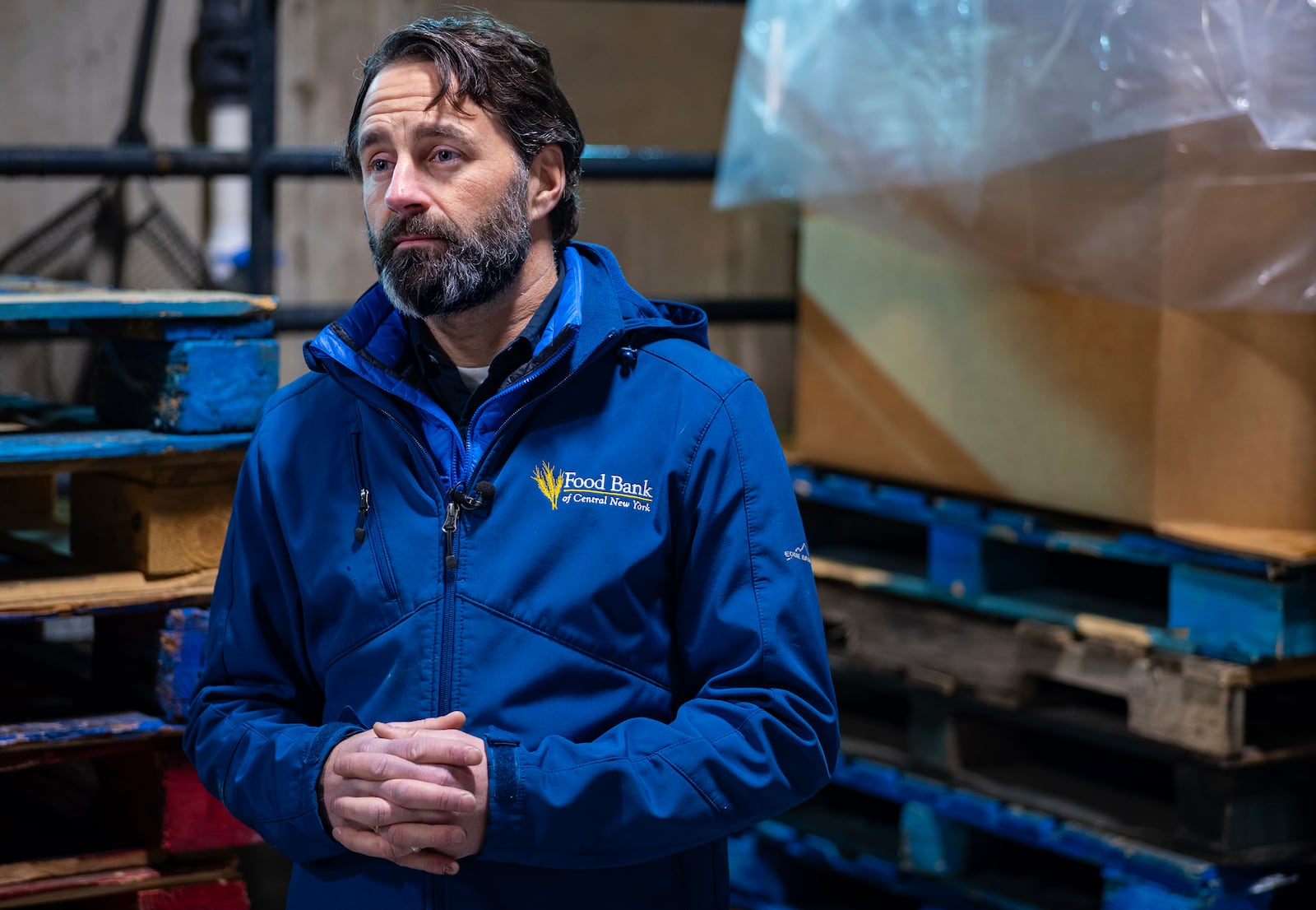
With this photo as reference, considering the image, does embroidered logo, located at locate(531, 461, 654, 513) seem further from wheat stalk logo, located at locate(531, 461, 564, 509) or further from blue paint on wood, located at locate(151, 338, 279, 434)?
blue paint on wood, located at locate(151, 338, 279, 434)

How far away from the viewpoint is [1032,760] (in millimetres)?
3467

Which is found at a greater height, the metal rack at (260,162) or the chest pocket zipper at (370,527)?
the metal rack at (260,162)

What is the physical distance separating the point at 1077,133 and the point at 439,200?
4.41ft

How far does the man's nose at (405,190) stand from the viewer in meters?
2.00

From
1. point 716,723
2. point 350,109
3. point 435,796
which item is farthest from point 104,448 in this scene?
point 350,109

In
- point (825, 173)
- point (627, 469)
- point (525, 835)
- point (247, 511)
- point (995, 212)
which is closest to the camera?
point (525, 835)

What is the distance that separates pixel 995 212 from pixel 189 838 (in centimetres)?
194

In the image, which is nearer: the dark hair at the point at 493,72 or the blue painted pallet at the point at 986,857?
the dark hair at the point at 493,72

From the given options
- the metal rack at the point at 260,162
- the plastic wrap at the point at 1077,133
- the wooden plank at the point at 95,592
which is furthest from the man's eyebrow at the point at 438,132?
the metal rack at the point at 260,162

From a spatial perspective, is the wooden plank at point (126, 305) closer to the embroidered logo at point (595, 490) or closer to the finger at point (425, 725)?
the embroidered logo at point (595, 490)

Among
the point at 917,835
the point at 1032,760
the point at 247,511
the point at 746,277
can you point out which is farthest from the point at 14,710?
the point at 746,277

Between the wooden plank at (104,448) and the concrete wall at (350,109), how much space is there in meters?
2.40

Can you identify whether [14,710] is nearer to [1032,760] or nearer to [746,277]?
[1032,760]

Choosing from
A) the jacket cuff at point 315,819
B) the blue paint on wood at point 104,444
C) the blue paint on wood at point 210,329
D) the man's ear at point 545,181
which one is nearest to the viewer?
the jacket cuff at point 315,819
